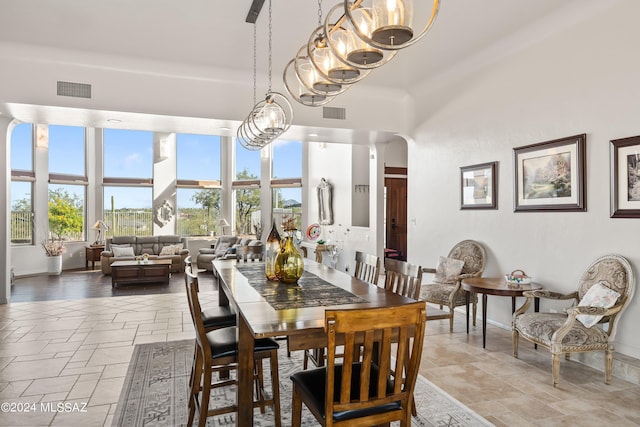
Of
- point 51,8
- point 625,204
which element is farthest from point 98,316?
point 625,204

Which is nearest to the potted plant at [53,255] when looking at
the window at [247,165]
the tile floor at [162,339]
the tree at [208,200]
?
the tree at [208,200]

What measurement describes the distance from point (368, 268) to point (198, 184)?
949cm

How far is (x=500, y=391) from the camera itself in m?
3.11

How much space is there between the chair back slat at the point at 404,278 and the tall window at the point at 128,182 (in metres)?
10.1

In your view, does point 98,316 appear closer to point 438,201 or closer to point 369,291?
point 369,291

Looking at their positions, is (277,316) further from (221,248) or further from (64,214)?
(64,214)

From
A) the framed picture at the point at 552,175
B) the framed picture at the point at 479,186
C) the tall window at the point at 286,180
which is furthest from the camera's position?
the tall window at the point at 286,180

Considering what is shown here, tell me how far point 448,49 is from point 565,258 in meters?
2.68

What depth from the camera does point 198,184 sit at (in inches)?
477

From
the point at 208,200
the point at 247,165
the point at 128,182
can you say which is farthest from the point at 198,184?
the point at 128,182

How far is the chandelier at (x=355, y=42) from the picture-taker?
5.85ft

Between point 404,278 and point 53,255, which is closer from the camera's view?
point 404,278

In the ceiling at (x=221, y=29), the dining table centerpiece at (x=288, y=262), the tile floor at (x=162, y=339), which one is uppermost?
the ceiling at (x=221, y=29)

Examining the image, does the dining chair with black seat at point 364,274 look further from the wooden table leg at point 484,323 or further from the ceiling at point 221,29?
the ceiling at point 221,29
